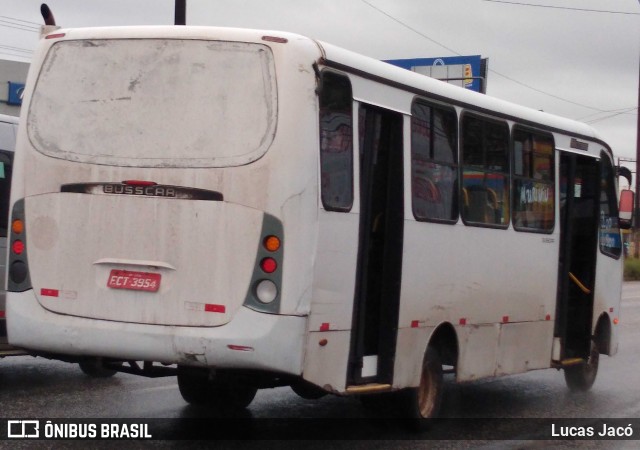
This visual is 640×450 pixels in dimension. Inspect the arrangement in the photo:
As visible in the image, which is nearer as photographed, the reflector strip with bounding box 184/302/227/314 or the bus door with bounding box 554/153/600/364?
the reflector strip with bounding box 184/302/227/314

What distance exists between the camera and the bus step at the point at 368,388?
8.69 m

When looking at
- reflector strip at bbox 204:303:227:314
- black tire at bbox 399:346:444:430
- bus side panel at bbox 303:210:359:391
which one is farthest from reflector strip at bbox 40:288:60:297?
black tire at bbox 399:346:444:430

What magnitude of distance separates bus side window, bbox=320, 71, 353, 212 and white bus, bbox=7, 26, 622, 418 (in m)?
0.02

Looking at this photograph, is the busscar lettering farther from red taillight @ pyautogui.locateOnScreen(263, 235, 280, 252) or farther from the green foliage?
the green foliage

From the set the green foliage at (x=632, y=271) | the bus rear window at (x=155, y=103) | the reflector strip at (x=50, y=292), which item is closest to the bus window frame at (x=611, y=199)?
the bus rear window at (x=155, y=103)

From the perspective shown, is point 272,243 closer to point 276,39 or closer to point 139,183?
point 139,183

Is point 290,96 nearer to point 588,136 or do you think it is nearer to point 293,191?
point 293,191

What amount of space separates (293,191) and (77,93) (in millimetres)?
1892

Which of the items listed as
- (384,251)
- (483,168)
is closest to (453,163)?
(483,168)

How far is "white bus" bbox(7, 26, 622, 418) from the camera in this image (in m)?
7.89

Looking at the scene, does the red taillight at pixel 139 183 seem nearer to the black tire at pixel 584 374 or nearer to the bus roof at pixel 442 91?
the bus roof at pixel 442 91

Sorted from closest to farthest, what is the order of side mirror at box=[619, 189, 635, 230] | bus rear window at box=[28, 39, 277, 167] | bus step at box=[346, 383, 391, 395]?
bus rear window at box=[28, 39, 277, 167] < bus step at box=[346, 383, 391, 395] < side mirror at box=[619, 189, 635, 230]

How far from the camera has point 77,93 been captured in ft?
28.3

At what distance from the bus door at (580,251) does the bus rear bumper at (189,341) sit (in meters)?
5.54
